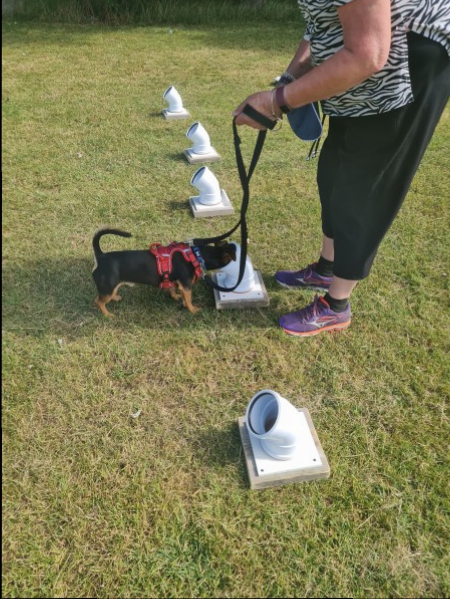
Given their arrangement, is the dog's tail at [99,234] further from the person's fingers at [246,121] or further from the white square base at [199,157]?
the white square base at [199,157]

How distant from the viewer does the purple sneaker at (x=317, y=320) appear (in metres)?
2.49

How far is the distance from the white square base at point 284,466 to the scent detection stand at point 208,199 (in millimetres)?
2149

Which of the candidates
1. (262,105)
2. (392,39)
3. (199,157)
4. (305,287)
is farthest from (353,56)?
(199,157)

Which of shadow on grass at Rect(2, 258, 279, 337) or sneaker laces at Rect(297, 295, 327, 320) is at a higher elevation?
sneaker laces at Rect(297, 295, 327, 320)

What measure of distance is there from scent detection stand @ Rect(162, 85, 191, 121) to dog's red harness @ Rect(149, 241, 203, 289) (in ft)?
11.3

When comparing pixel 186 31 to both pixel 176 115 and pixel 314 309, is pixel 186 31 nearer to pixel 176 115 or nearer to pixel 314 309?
pixel 176 115

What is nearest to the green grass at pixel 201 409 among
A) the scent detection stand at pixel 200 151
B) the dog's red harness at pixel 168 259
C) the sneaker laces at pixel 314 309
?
the sneaker laces at pixel 314 309

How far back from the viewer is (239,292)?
2688mm

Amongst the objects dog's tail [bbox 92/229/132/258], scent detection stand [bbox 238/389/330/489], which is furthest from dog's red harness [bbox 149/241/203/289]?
scent detection stand [bbox 238/389/330/489]

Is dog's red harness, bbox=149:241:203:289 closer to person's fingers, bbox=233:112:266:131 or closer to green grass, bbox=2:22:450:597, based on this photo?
green grass, bbox=2:22:450:597

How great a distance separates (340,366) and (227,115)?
4299 mm

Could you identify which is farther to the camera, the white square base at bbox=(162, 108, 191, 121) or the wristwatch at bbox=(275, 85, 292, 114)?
the white square base at bbox=(162, 108, 191, 121)

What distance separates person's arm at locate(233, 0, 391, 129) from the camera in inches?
50.6

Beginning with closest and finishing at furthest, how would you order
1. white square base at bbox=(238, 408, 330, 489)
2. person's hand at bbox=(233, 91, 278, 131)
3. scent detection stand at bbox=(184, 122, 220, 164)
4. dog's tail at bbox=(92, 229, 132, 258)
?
person's hand at bbox=(233, 91, 278, 131), white square base at bbox=(238, 408, 330, 489), dog's tail at bbox=(92, 229, 132, 258), scent detection stand at bbox=(184, 122, 220, 164)
